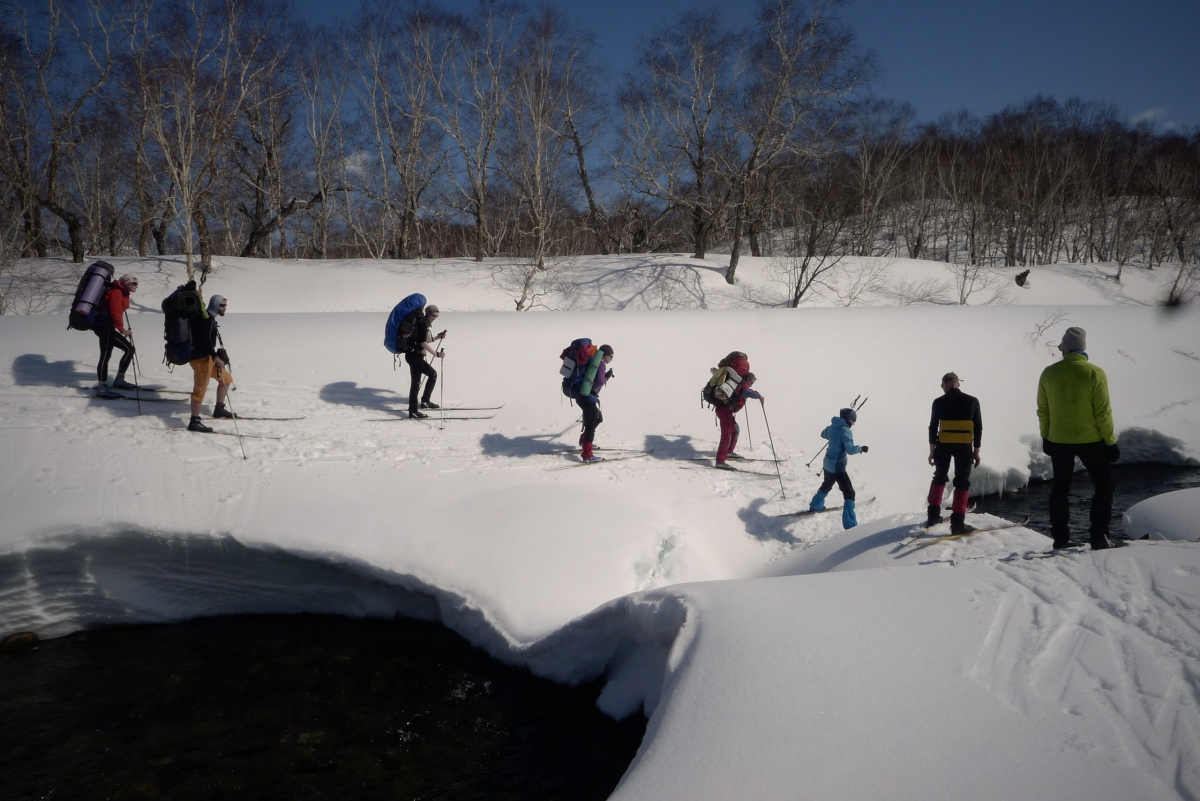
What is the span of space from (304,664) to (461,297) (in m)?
15.9

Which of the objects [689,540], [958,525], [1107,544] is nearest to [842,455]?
[958,525]

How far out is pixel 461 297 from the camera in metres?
20.7

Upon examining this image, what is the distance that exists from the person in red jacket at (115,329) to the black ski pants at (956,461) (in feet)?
32.6

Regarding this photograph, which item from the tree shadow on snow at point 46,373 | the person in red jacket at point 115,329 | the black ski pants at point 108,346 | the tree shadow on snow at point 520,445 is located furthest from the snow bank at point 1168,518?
the tree shadow on snow at point 46,373

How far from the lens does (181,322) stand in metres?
7.95

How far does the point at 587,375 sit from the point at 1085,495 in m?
7.80

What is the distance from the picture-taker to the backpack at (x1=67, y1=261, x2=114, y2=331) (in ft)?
27.2

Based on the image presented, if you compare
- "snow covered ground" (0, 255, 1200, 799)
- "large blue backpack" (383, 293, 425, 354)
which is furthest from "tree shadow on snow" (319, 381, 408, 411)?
"large blue backpack" (383, 293, 425, 354)

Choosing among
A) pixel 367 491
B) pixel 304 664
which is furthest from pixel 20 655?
pixel 367 491

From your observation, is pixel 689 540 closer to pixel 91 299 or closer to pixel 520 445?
pixel 520 445

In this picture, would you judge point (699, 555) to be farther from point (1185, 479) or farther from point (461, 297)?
point (461, 297)

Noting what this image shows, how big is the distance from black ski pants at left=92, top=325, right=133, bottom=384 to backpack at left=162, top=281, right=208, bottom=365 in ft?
4.98

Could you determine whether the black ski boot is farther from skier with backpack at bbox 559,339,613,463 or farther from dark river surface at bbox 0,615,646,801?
skier with backpack at bbox 559,339,613,463

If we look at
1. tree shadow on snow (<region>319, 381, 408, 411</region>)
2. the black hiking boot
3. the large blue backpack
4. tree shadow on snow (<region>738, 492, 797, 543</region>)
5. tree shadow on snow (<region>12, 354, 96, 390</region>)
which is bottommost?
tree shadow on snow (<region>738, 492, 797, 543</region>)
